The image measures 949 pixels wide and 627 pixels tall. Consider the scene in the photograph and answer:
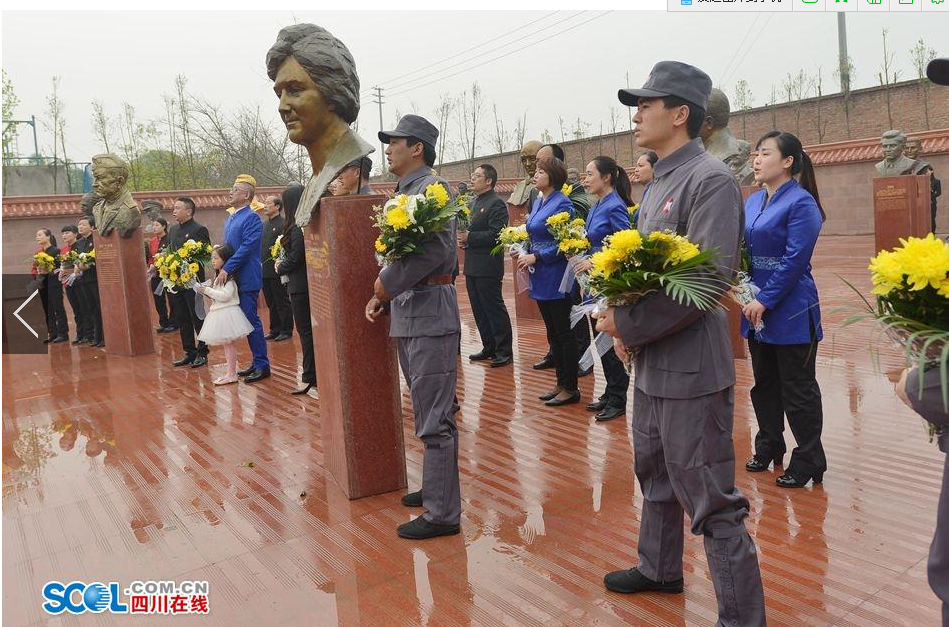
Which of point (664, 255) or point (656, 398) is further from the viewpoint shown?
point (656, 398)

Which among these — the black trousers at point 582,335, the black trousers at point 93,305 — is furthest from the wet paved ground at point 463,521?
the black trousers at point 93,305

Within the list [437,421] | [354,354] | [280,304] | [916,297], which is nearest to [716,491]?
[916,297]

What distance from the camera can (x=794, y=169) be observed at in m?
3.96

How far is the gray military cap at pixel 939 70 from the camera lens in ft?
6.53

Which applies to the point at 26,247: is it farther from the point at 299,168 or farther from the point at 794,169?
the point at 794,169

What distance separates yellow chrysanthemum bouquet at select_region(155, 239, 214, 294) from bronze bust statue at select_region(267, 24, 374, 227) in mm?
4043

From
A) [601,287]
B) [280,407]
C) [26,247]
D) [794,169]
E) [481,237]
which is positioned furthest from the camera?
[26,247]

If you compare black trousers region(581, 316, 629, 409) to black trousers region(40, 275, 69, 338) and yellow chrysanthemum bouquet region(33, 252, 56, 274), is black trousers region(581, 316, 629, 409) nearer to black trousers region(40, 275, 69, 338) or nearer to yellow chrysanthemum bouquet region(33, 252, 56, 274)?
yellow chrysanthemum bouquet region(33, 252, 56, 274)

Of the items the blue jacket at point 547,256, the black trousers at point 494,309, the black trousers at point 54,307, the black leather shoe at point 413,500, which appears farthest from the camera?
the black trousers at point 54,307

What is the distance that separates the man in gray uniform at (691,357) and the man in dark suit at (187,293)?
6761 millimetres

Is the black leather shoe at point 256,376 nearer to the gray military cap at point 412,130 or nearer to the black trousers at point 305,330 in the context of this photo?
the black trousers at point 305,330

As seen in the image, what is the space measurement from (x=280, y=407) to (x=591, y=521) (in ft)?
12.0

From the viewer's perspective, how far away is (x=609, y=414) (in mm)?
5465

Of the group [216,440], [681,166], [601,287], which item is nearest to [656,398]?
[601,287]
